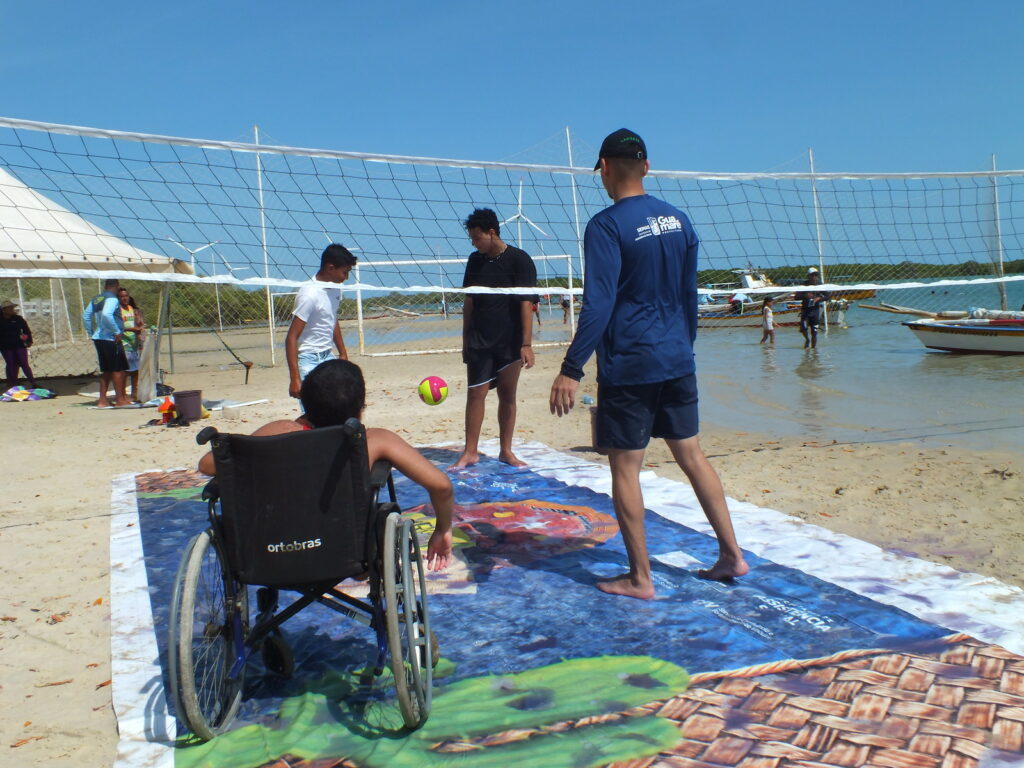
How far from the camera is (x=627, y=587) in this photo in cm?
300

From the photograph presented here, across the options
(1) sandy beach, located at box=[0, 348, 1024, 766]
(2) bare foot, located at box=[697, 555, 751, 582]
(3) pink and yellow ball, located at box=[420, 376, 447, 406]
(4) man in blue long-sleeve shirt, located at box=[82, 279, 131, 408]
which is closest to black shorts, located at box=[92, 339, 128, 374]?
(4) man in blue long-sleeve shirt, located at box=[82, 279, 131, 408]

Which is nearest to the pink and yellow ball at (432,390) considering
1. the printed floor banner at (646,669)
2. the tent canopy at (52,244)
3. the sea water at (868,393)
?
the printed floor banner at (646,669)

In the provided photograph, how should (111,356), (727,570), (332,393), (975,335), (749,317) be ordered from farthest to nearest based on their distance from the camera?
1. (749,317)
2. (975,335)
3. (111,356)
4. (727,570)
5. (332,393)

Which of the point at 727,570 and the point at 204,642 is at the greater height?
the point at 204,642

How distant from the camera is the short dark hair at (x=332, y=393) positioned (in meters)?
2.35

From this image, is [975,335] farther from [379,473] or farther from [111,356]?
[379,473]

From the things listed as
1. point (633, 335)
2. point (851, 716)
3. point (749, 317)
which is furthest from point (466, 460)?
point (749, 317)

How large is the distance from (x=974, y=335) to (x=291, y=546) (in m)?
14.3

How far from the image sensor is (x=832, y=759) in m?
1.92

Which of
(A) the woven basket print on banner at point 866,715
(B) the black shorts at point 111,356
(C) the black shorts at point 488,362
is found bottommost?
(A) the woven basket print on banner at point 866,715

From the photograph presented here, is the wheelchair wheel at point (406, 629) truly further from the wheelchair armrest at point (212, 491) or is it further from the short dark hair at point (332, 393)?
the wheelchair armrest at point (212, 491)

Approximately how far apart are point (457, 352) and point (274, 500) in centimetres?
1525

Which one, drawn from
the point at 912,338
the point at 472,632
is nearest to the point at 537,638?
the point at 472,632

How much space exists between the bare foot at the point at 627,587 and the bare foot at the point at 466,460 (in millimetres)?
2272
